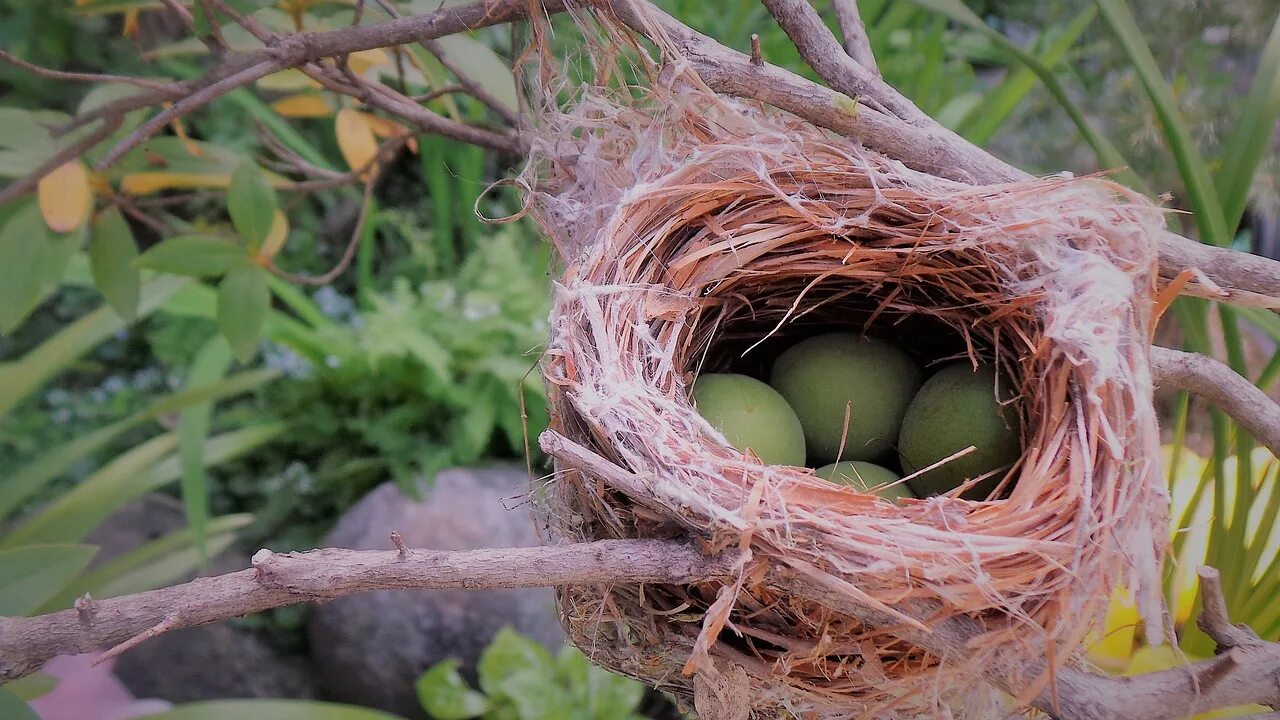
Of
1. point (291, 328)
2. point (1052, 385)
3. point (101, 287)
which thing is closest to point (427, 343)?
point (291, 328)

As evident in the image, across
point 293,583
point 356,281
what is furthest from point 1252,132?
point 356,281

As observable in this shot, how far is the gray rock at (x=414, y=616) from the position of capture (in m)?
1.62

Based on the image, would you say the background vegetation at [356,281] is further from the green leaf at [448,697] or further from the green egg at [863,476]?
the green egg at [863,476]

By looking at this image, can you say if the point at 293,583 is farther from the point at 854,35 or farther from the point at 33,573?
the point at 854,35

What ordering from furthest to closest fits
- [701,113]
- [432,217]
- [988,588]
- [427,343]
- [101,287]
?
[432,217]
[427,343]
[101,287]
[701,113]
[988,588]

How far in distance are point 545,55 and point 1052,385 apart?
32cm

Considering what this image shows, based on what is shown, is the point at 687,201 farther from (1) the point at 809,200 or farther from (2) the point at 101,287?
(2) the point at 101,287

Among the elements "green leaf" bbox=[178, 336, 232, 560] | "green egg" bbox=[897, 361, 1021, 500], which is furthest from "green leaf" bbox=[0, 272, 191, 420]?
"green egg" bbox=[897, 361, 1021, 500]

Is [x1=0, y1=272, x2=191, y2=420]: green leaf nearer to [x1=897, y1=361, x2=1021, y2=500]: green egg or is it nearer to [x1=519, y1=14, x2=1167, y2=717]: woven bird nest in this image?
[x1=519, y1=14, x2=1167, y2=717]: woven bird nest

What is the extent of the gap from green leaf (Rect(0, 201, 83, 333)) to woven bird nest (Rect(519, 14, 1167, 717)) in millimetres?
364

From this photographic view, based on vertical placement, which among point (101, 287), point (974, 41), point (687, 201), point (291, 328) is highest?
point (974, 41)

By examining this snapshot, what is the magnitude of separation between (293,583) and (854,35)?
425mm

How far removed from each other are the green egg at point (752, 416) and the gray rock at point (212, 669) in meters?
1.45

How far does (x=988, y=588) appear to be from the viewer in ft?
1.12
